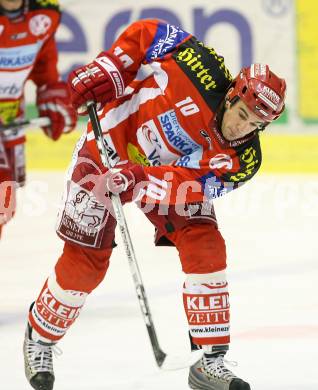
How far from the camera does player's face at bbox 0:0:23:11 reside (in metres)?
4.48

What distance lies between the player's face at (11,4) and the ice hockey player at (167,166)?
0.99 meters

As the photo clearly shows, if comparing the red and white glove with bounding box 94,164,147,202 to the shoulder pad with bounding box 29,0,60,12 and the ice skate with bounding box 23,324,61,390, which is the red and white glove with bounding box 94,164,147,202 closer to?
the ice skate with bounding box 23,324,61,390

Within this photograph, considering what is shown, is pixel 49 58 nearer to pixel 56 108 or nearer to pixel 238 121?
pixel 56 108

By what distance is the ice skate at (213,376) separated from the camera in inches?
131

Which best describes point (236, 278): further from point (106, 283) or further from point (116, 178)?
point (116, 178)

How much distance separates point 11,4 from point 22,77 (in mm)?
302

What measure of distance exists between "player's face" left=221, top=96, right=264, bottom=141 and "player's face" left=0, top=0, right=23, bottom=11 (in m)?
1.42

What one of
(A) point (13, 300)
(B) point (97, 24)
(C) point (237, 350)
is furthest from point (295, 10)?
(C) point (237, 350)

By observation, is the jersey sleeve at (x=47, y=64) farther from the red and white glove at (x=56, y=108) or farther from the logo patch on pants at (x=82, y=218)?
the logo patch on pants at (x=82, y=218)

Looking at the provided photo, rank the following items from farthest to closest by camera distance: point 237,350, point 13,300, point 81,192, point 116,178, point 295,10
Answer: point 295,10
point 13,300
point 237,350
point 81,192
point 116,178

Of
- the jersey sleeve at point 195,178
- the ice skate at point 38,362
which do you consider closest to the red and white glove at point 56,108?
the ice skate at point 38,362

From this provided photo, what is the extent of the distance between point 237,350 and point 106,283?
1110mm

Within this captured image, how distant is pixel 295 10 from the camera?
273 inches

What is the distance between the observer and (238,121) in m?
3.29
